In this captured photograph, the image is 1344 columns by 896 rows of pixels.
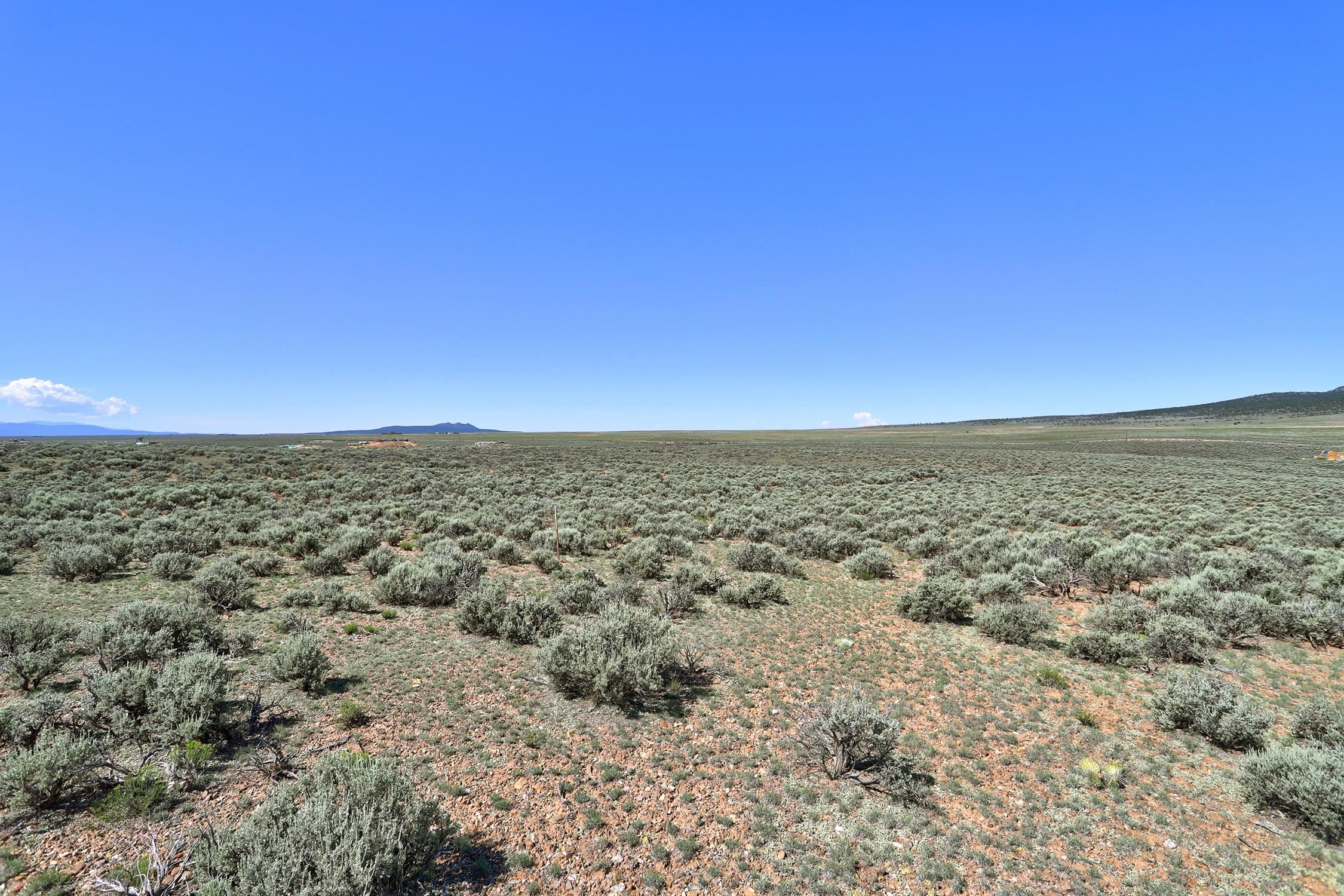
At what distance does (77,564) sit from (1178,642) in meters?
22.0

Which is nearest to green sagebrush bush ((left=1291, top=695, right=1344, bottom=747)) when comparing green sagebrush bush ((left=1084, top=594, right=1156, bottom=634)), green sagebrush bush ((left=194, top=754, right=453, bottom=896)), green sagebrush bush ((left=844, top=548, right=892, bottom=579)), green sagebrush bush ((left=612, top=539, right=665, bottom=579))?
green sagebrush bush ((left=1084, top=594, right=1156, bottom=634))

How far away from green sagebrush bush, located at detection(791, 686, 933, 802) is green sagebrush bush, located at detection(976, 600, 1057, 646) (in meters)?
5.09

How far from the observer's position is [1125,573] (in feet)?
42.2

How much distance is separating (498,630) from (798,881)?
21.0 ft

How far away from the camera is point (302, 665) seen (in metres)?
6.81

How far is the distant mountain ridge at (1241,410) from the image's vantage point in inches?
5753

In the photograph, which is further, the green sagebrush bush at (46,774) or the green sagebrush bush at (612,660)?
the green sagebrush bush at (612,660)

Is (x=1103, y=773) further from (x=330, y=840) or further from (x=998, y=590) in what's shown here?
(x=330, y=840)

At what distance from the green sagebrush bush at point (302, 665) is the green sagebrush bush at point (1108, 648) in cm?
1249

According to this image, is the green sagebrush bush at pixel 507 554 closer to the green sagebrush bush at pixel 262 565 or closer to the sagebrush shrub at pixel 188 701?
the green sagebrush bush at pixel 262 565

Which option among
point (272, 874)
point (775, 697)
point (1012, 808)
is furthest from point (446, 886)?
point (1012, 808)

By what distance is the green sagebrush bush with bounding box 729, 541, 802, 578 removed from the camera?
14.1 metres

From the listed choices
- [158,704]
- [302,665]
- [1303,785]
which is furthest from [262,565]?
[1303,785]

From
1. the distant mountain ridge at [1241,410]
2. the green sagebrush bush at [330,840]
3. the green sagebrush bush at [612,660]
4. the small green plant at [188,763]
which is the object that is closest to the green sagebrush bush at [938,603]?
the green sagebrush bush at [612,660]
